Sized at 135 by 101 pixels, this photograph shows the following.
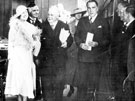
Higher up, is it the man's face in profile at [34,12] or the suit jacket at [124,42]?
the man's face in profile at [34,12]

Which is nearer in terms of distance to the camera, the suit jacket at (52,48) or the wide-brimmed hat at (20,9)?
the wide-brimmed hat at (20,9)

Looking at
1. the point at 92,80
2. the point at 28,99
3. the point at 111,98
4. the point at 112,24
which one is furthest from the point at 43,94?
the point at 112,24

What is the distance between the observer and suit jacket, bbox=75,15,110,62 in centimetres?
400

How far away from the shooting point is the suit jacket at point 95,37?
13.1ft

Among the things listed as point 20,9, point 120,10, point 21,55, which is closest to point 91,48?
point 120,10

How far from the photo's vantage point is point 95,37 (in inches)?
158

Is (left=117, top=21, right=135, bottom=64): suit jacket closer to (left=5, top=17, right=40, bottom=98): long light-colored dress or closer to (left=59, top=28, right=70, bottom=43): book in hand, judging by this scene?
(left=59, top=28, right=70, bottom=43): book in hand

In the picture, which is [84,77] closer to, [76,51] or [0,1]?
[76,51]

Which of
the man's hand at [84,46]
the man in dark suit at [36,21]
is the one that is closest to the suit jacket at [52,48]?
the man in dark suit at [36,21]

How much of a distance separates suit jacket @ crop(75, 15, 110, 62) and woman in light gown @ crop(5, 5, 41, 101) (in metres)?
→ 0.71

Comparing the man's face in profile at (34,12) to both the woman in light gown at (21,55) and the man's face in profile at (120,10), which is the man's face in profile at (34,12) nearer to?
the woman in light gown at (21,55)

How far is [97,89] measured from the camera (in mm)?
4035

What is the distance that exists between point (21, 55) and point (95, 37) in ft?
4.16

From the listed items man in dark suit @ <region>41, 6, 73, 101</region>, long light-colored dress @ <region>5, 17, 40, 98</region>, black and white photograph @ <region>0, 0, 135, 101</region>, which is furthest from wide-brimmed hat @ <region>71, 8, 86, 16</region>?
long light-colored dress @ <region>5, 17, 40, 98</region>
